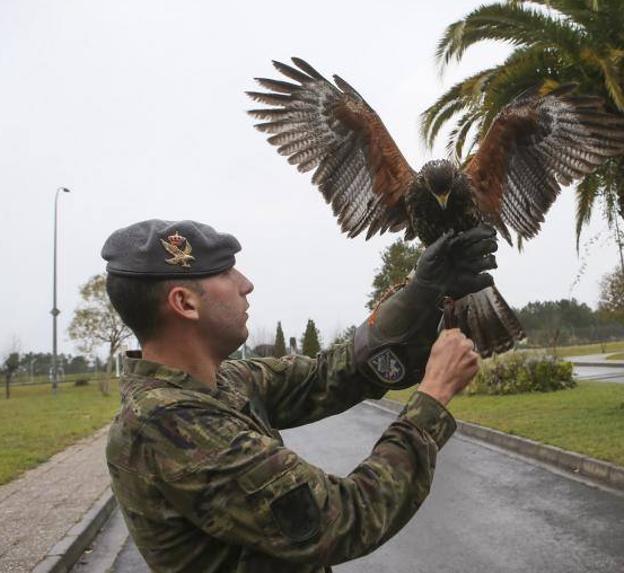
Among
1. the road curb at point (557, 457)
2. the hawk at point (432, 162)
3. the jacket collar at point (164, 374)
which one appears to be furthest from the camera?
the road curb at point (557, 457)

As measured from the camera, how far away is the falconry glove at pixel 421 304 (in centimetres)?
206

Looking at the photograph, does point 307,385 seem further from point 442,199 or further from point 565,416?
point 565,416

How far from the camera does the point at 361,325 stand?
2240 millimetres

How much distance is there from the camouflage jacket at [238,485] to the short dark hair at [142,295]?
4.8 inches

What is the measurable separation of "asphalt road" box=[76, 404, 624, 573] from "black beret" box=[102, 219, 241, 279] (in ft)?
13.6

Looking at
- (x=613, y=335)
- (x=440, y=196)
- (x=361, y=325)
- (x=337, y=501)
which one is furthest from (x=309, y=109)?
(x=613, y=335)

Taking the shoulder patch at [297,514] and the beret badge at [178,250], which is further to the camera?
the beret badge at [178,250]

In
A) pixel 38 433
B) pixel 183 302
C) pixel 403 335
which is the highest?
pixel 183 302

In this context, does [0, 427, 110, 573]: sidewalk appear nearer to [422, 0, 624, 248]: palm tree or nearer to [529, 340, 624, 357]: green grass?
[422, 0, 624, 248]: palm tree

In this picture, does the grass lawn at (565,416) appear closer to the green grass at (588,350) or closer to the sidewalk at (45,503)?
the sidewalk at (45,503)

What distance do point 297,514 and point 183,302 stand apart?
611mm

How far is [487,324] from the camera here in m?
2.47

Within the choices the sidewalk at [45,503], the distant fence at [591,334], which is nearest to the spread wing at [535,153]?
the sidewalk at [45,503]

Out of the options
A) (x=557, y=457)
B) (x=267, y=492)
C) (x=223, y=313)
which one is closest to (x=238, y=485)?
(x=267, y=492)
